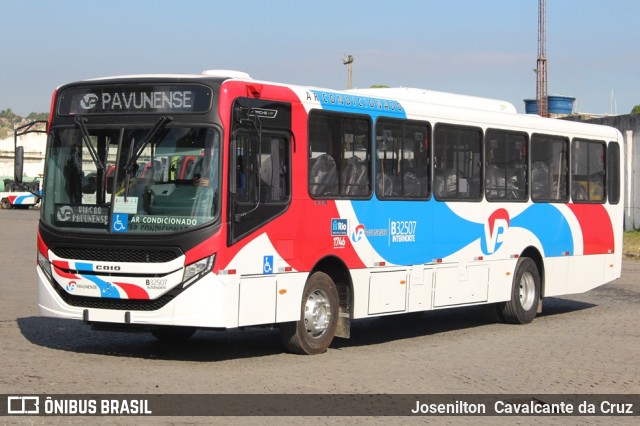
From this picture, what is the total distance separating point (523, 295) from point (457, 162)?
290 cm

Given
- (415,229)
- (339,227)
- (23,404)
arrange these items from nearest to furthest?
(23,404) → (339,227) → (415,229)

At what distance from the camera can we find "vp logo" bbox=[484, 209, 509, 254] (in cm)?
1700

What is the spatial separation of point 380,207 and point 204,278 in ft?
11.3

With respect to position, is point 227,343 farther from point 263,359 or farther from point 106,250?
point 106,250

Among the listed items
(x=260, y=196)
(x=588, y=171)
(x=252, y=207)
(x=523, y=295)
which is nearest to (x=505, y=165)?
(x=523, y=295)

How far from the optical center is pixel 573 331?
16.7m

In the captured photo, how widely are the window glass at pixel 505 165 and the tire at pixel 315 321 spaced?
4.39 m

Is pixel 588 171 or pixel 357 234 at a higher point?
pixel 588 171

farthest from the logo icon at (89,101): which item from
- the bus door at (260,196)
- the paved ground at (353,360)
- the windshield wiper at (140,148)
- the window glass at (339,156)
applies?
the paved ground at (353,360)

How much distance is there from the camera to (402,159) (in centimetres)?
1509

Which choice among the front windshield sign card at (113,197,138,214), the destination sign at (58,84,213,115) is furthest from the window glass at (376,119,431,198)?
the front windshield sign card at (113,197,138,214)

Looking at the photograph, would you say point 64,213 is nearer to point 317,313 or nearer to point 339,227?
point 317,313

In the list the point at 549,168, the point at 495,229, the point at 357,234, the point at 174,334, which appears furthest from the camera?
the point at 549,168

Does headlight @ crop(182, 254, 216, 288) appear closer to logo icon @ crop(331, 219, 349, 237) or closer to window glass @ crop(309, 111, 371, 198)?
window glass @ crop(309, 111, 371, 198)
